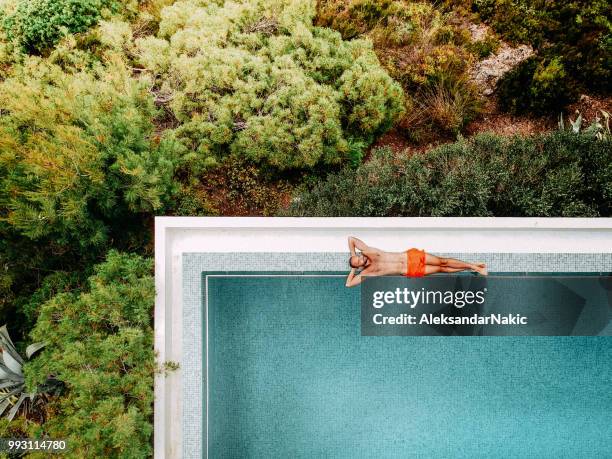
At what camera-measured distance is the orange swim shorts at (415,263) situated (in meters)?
4.77

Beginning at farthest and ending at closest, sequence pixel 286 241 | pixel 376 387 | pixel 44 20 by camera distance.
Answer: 1. pixel 44 20
2. pixel 376 387
3. pixel 286 241

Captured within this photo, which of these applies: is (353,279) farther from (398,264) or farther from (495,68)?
(495,68)

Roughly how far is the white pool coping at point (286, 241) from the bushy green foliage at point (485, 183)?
1.28m

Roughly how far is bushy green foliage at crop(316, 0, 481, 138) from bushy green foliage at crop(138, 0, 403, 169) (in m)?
0.62

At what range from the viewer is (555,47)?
7570 mm

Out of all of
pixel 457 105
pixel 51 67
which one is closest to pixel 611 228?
pixel 457 105

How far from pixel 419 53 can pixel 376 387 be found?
564 centimetres

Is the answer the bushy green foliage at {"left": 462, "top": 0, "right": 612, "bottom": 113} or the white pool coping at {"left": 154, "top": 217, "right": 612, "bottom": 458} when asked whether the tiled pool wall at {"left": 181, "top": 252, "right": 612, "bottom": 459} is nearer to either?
the white pool coping at {"left": 154, "top": 217, "right": 612, "bottom": 458}

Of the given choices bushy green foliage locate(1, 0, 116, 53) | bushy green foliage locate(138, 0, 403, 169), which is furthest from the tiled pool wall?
bushy green foliage locate(1, 0, 116, 53)

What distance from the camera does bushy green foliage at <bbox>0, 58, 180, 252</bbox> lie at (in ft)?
17.5

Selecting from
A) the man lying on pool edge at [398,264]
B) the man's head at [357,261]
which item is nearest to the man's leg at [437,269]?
the man lying on pool edge at [398,264]

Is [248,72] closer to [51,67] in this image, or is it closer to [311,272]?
[51,67]

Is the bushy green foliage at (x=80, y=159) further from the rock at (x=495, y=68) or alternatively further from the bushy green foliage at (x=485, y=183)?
the rock at (x=495, y=68)

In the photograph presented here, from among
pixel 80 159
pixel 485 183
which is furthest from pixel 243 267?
pixel 485 183
